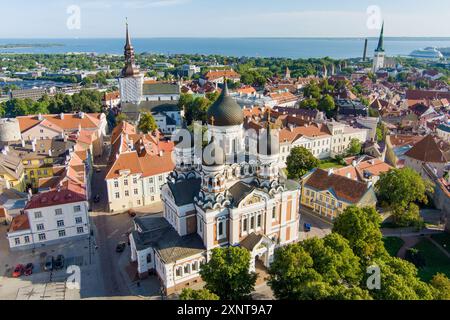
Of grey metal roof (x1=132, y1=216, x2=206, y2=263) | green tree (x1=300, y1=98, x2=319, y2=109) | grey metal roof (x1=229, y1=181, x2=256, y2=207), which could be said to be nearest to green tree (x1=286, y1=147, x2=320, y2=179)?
grey metal roof (x1=229, y1=181, x2=256, y2=207)

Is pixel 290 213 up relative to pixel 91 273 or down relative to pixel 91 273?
up

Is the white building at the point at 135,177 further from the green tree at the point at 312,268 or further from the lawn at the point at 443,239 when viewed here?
the lawn at the point at 443,239

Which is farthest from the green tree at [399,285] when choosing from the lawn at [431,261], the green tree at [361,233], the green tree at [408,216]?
the green tree at [408,216]

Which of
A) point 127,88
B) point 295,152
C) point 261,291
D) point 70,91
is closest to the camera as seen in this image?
point 261,291
